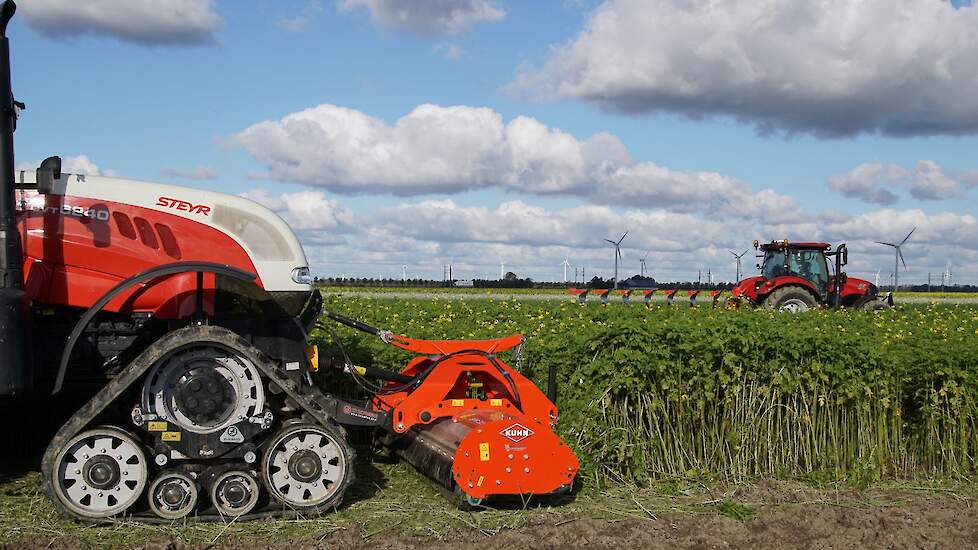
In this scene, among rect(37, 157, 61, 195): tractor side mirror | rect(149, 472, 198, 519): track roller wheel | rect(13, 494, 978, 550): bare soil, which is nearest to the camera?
rect(13, 494, 978, 550): bare soil

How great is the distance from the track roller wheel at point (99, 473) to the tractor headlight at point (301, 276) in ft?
6.36

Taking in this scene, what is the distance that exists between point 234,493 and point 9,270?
8.32 feet

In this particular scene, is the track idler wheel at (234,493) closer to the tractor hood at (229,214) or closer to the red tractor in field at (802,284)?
the tractor hood at (229,214)

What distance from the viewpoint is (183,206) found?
8.72m

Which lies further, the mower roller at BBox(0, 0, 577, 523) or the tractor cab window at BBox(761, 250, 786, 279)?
the tractor cab window at BBox(761, 250, 786, 279)

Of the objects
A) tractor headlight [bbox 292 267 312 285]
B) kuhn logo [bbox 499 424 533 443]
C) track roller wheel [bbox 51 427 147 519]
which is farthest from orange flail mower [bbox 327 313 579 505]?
track roller wheel [bbox 51 427 147 519]

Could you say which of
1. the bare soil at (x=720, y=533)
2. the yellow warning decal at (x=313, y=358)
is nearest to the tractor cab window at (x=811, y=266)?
the bare soil at (x=720, y=533)

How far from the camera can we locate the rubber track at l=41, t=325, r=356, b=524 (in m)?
7.94

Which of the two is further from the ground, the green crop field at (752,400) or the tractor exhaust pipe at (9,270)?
the tractor exhaust pipe at (9,270)

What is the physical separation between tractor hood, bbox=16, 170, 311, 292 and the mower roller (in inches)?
0.5

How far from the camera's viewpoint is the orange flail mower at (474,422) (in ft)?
28.9

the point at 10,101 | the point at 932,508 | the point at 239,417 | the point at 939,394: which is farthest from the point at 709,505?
the point at 10,101

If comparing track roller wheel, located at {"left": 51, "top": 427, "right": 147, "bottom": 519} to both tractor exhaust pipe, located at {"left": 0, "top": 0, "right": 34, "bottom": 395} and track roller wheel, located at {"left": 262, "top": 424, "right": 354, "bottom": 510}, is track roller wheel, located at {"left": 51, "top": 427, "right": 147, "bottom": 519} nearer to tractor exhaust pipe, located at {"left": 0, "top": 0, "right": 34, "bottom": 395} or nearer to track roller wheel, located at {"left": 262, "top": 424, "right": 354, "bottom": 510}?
tractor exhaust pipe, located at {"left": 0, "top": 0, "right": 34, "bottom": 395}

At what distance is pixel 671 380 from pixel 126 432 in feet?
17.8
